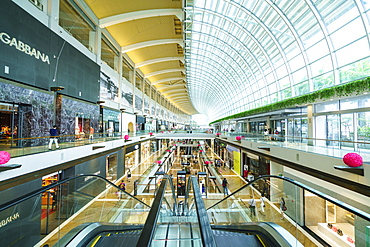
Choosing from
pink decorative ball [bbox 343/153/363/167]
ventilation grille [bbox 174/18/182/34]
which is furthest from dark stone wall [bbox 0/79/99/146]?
ventilation grille [bbox 174/18/182/34]

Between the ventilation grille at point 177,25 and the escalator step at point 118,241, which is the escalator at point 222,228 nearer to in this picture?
the escalator step at point 118,241

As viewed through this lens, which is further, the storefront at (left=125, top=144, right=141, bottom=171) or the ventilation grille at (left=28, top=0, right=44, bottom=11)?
the storefront at (left=125, top=144, right=141, bottom=171)

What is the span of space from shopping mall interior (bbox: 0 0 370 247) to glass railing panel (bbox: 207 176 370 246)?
0.02 m

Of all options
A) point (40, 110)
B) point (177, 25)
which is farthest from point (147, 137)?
point (40, 110)

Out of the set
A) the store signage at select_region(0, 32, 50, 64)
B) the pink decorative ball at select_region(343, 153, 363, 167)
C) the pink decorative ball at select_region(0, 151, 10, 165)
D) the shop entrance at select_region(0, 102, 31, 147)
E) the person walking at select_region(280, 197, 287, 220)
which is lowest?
the person walking at select_region(280, 197, 287, 220)

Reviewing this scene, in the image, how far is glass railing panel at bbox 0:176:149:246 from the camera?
2273 mm

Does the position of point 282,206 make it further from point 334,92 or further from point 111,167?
point 111,167

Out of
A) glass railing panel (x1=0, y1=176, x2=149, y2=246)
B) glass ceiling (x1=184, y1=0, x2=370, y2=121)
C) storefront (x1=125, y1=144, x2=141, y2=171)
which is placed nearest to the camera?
glass railing panel (x1=0, y1=176, x2=149, y2=246)

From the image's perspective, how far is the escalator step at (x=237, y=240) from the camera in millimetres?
3150

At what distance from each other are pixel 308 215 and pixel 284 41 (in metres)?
17.2

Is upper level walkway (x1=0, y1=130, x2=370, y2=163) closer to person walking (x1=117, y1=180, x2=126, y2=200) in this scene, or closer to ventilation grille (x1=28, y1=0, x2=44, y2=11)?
person walking (x1=117, y1=180, x2=126, y2=200)

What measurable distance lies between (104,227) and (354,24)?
1542 centimetres

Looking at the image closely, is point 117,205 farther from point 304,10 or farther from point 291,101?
point 304,10

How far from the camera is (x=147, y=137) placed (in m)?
26.5
